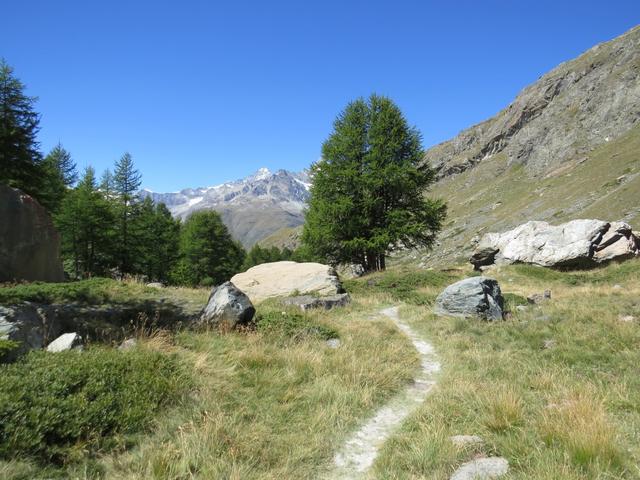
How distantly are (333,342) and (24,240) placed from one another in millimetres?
13979

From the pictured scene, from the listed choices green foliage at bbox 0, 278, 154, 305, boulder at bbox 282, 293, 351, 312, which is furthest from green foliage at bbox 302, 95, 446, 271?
green foliage at bbox 0, 278, 154, 305

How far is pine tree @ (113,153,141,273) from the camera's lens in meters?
38.1

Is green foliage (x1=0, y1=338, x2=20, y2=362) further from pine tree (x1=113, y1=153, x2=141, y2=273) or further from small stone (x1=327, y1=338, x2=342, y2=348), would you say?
pine tree (x1=113, y1=153, x2=141, y2=273)

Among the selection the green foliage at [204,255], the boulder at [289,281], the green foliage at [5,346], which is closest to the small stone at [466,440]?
the green foliage at [5,346]

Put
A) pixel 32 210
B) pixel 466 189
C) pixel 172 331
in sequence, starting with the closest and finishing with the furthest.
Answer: pixel 172 331 → pixel 32 210 → pixel 466 189

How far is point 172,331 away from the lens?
9.55 meters

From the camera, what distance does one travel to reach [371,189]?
23906 mm

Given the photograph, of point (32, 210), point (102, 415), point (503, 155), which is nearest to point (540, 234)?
point (102, 415)

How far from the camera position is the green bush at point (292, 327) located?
1019 cm

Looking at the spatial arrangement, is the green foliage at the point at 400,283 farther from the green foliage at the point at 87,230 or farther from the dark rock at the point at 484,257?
the green foliage at the point at 87,230

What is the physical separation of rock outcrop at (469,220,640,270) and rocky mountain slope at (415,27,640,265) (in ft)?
30.1

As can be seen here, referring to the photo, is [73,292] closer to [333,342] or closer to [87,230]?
[333,342]

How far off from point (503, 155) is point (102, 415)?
12965cm

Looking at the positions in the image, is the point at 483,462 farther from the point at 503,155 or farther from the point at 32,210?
the point at 503,155
